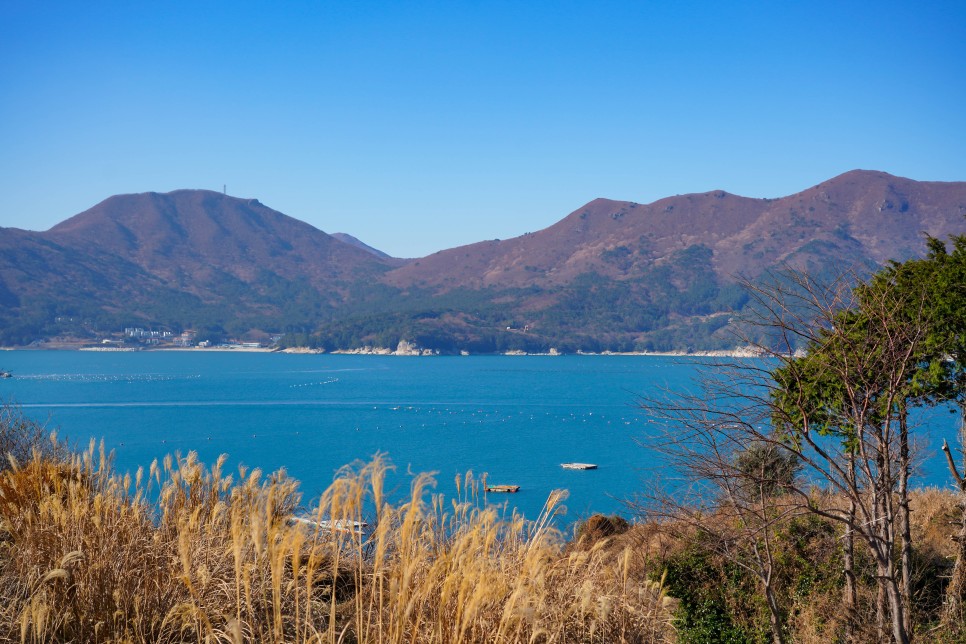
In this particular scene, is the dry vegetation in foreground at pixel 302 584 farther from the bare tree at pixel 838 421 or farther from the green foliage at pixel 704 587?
the green foliage at pixel 704 587

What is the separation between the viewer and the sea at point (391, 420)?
46.0 meters

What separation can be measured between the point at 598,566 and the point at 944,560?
28.8ft

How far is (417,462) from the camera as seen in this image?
A: 50312mm

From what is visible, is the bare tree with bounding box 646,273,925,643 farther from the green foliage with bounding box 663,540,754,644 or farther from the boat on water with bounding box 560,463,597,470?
the boat on water with bounding box 560,463,597,470

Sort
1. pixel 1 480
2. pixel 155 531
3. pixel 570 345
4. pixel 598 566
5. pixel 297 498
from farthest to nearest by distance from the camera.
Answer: pixel 570 345
pixel 297 498
pixel 1 480
pixel 155 531
pixel 598 566

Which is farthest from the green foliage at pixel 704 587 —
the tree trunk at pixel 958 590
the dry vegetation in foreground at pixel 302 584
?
the dry vegetation in foreground at pixel 302 584

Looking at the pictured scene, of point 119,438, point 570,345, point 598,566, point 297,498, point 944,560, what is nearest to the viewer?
point 598,566

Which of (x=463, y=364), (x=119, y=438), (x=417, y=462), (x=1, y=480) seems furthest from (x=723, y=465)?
(x=463, y=364)

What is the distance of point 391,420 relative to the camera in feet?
235

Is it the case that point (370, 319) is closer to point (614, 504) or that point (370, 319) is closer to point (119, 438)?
point (119, 438)

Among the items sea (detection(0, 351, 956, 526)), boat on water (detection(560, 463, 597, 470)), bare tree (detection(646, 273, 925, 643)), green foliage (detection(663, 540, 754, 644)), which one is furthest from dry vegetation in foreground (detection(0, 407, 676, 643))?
boat on water (detection(560, 463, 597, 470))

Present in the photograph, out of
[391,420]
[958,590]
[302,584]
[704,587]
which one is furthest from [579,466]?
[302,584]

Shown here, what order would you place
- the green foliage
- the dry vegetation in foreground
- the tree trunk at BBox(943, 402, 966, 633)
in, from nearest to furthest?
the dry vegetation in foreground → the tree trunk at BBox(943, 402, 966, 633) → the green foliage

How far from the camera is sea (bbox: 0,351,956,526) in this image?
45991mm
